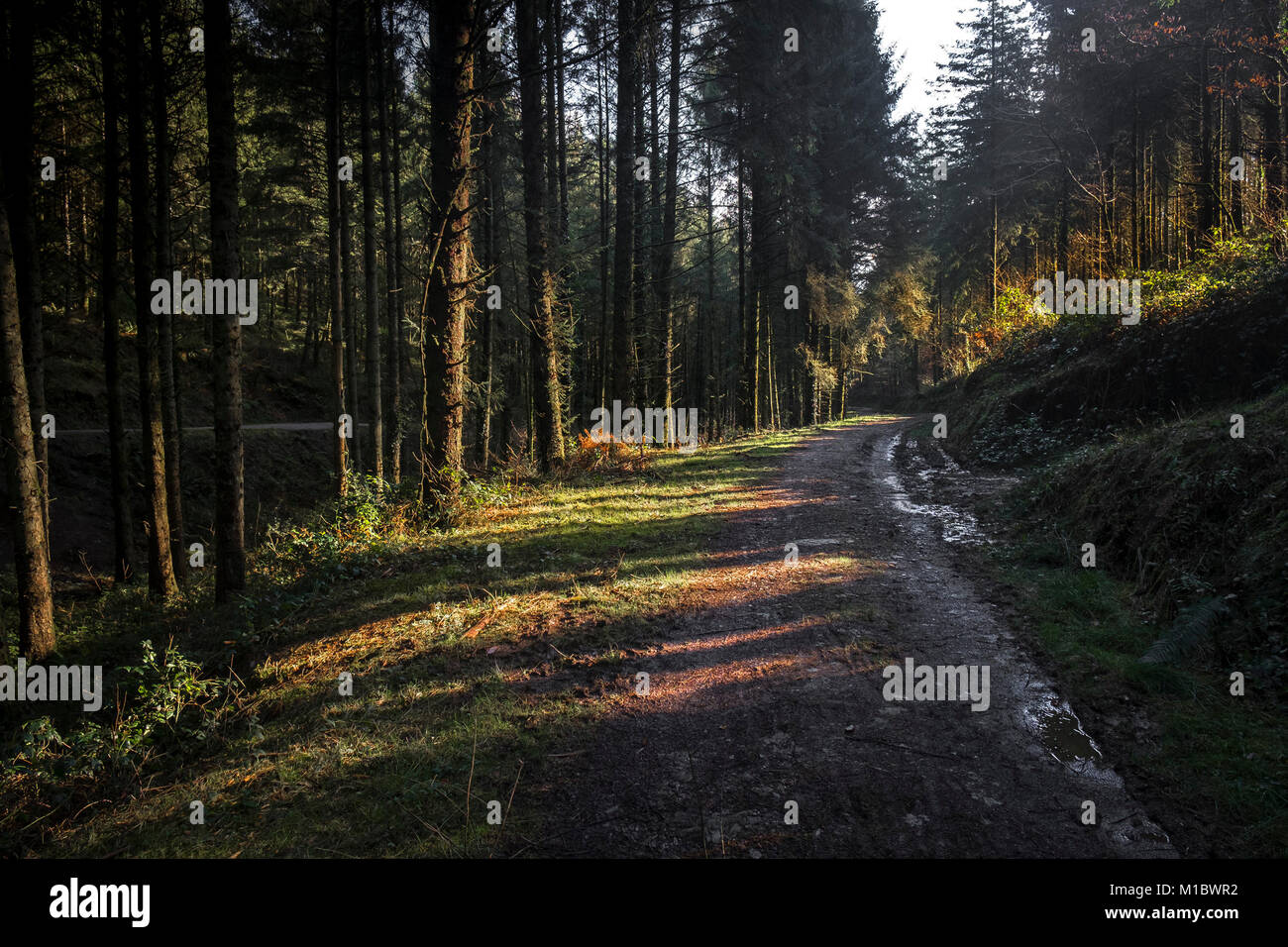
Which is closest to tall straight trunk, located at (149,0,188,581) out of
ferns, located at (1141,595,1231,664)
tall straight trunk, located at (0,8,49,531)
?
tall straight trunk, located at (0,8,49,531)

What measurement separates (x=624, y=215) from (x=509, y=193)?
1761cm

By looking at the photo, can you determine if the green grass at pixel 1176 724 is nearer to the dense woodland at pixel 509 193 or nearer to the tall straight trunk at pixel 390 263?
the dense woodland at pixel 509 193

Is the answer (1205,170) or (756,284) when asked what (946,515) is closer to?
(1205,170)

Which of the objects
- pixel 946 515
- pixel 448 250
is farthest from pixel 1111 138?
pixel 448 250

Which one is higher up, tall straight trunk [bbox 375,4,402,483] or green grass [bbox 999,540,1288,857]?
tall straight trunk [bbox 375,4,402,483]

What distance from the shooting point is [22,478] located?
6.66 meters

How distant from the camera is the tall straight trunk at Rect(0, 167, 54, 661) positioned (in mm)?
6363

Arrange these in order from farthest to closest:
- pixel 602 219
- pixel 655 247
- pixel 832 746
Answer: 1. pixel 602 219
2. pixel 655 247
3. pixel 832 746

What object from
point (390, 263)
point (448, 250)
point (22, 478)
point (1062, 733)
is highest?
point (390, 263)

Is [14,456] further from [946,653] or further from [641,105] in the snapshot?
[641,105]

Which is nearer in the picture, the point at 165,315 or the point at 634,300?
the point at 165,315

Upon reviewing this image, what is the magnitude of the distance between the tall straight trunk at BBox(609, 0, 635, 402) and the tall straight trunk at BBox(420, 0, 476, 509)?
17.2 feet

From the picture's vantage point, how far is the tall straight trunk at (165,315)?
940 centimetres

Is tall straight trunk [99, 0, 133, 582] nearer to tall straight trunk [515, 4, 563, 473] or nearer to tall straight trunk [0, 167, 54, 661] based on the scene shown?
tall straight trunk [0, 167, 54, 661]
